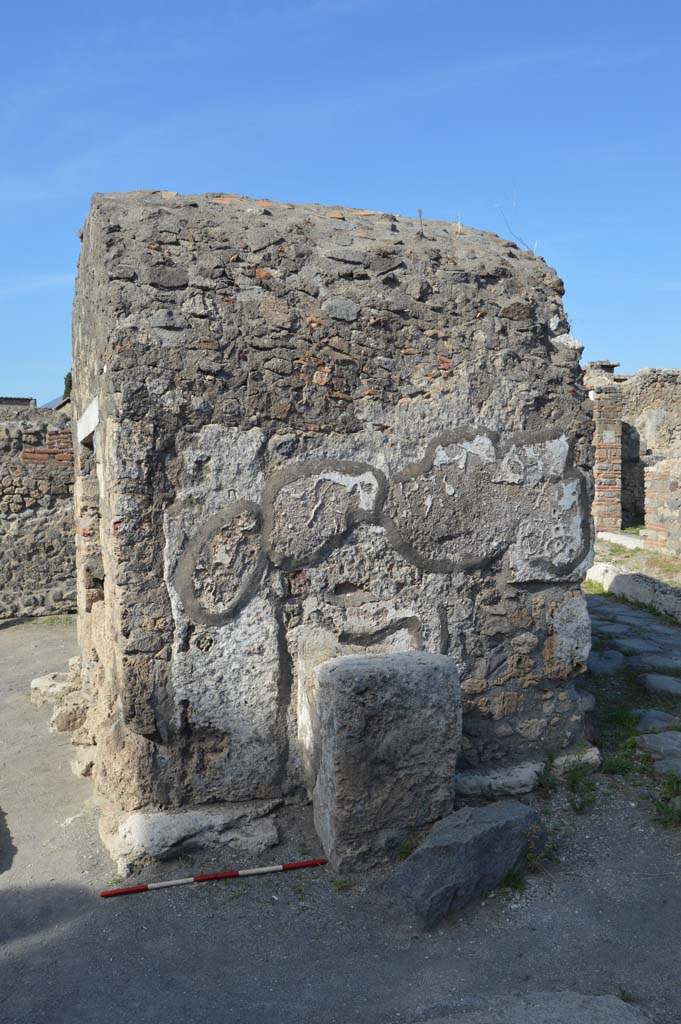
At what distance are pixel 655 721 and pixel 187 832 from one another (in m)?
2.41

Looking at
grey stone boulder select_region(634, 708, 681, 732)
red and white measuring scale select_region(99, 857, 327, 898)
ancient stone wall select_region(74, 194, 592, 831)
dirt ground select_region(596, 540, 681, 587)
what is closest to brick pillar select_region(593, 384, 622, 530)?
dirt ground select_region(596, 540, 681, 587)

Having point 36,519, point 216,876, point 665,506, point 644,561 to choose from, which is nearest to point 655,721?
point 216,876

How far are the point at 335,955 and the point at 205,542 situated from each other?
1464 millimetres

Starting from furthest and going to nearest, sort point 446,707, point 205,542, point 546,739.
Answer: point 546,739, point 205,542, point 446,707

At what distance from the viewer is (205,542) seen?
3160mm

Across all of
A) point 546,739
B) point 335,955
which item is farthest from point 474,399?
point 335,955

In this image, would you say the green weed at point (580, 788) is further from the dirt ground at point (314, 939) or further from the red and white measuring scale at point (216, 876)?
the red and white measuring scale at point (216, 876)

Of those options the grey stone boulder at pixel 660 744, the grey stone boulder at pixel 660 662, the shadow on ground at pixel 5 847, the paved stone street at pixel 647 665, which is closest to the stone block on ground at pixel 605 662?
the paved stone street at pixel 647 665

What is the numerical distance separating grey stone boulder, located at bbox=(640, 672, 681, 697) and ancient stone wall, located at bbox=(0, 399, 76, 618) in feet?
17.5

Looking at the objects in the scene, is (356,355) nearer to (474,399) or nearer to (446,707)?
(474,399)

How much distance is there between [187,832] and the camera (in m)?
3.09

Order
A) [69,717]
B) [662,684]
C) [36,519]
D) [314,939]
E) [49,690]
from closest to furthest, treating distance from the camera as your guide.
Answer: [314,939] < [69,717] < [662,684] < [49,690] < [36,519]

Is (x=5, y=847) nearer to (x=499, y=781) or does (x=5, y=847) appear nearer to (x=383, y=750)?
(x=383, y=750)

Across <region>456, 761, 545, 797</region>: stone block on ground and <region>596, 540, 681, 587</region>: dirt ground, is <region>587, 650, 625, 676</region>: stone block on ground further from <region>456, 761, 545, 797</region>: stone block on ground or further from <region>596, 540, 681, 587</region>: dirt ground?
<region>596, 540, 681, 587</region>: dirt ground
